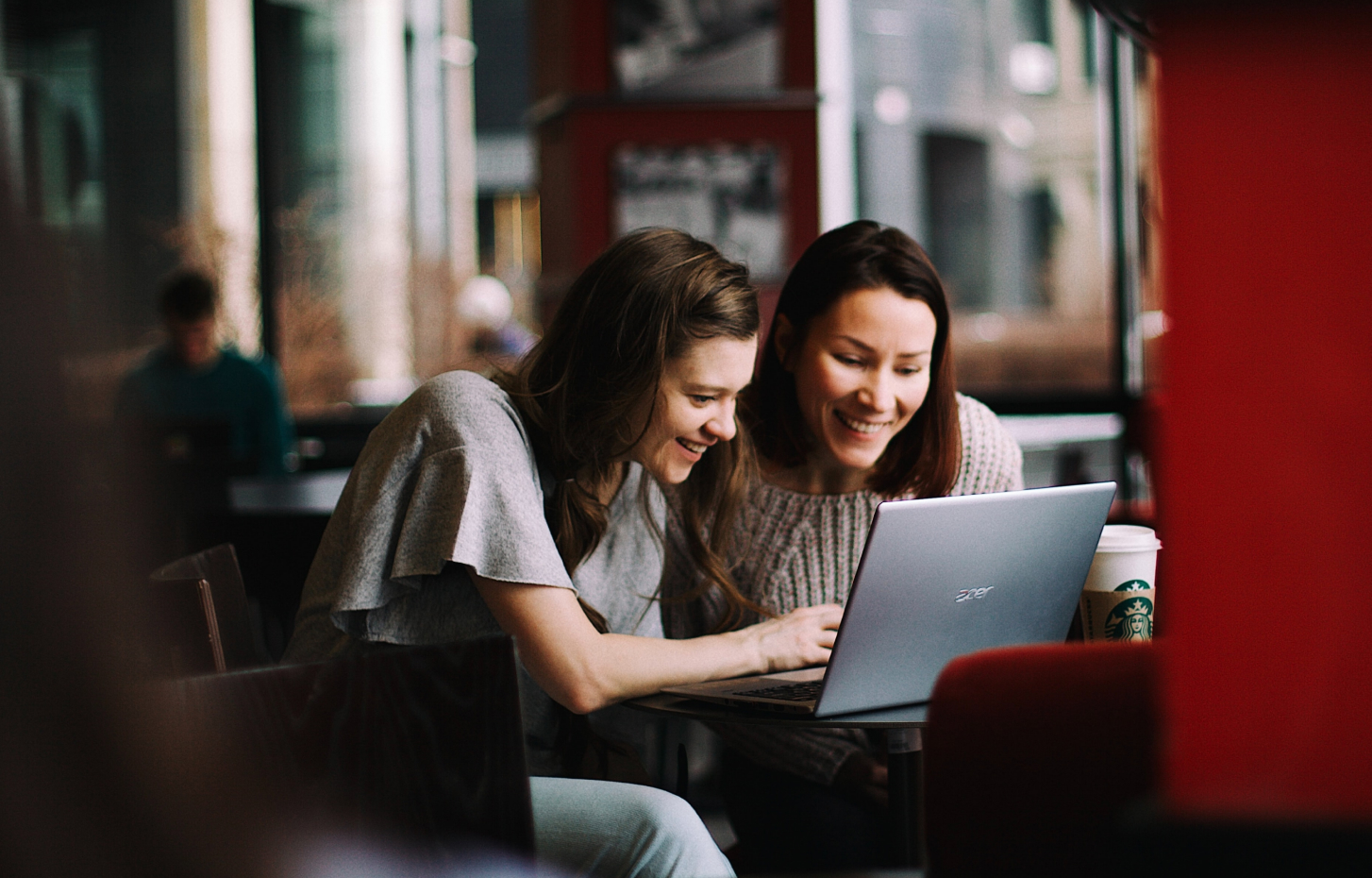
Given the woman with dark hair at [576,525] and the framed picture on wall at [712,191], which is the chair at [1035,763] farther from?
the framed picture on wall at [712,191]

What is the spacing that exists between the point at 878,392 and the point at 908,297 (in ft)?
0.54

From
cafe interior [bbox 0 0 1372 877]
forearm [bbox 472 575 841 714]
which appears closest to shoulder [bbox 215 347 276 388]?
cafe interior [bbox 0 0 1372 877]

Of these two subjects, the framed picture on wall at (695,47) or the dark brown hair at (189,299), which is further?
the framed picture on wall at (695,47)

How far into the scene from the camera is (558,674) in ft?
4.85

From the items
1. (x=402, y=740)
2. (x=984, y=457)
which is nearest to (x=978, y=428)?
(x=984, y=457)

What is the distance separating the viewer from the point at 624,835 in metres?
1.34

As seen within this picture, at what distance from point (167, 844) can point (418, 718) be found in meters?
0.62

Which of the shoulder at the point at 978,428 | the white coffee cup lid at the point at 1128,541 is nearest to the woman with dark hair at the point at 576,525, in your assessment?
the white coffee cup lid at the point at 1128,541

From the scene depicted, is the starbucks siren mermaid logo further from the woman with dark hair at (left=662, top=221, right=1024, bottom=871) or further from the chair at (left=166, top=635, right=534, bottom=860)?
the chair at (left=166, top=635, right=534, bottom=860)

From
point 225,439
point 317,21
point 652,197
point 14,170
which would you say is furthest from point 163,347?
point 14,170

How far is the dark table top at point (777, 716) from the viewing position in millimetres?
1365

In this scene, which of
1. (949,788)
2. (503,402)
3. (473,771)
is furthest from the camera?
(503,402)

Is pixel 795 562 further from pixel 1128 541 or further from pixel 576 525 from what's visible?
pixel 1128 541

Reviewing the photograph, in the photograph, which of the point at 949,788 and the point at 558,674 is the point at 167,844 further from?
the point at 558,674
